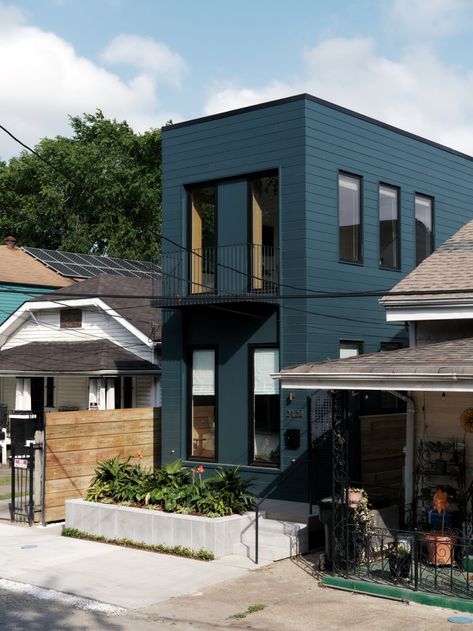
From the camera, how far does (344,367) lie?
1214 centimetres

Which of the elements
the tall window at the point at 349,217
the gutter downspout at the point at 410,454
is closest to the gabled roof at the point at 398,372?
the gutter downspout at the point at 410,454

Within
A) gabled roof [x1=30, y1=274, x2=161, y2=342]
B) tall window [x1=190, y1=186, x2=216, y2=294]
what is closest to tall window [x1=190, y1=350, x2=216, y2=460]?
tall window [x1=190, y1=186, x2=216, y2=294]

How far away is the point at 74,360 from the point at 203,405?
6.05m

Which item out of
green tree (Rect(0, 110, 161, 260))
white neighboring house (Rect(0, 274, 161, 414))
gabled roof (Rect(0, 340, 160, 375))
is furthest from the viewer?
green tree (Rect(0, 110, 161, 260))

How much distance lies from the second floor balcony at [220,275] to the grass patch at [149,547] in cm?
480

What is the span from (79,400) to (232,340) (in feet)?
29.8

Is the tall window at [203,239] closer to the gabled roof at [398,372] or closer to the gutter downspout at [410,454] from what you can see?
the gutter downspout at [410,454]

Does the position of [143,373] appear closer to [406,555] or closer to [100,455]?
[100,455]

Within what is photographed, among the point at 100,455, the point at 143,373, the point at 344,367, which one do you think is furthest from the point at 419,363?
the point at 143,373

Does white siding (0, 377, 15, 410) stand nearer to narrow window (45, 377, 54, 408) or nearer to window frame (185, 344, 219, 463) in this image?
narrow window (45, 377, 54, 408)

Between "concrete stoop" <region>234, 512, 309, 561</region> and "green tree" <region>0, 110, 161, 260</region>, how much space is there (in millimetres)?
37205

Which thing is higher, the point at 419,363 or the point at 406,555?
the point at 419,363

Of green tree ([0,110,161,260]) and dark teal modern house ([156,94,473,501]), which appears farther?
green tree ([0,110,161,260])

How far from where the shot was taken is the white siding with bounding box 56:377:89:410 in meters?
25.7
